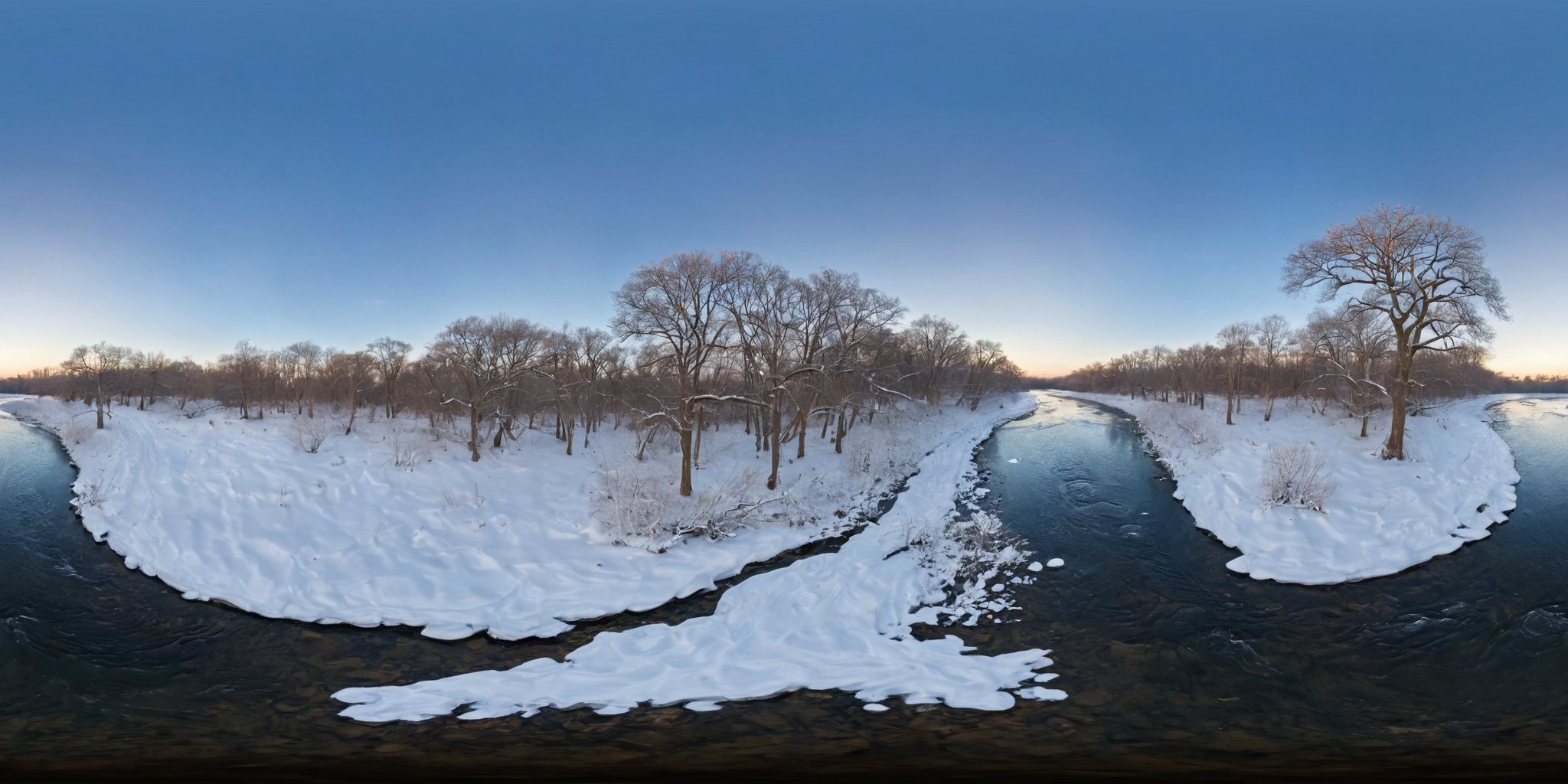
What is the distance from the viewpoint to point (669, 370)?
2545cm

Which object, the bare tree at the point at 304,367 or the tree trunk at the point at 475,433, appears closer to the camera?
the tree trunk at the point at 475,433

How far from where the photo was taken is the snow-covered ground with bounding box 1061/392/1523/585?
44.3 feet

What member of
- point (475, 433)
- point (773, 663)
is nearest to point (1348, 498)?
point (773, 663)

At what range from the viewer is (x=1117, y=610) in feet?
36.2

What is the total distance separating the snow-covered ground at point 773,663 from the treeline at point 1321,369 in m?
23.7

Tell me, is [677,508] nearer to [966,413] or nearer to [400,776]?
[400,776]

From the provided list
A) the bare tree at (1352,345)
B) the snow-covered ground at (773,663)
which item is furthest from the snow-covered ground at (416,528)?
the bare tree at (1352,345)

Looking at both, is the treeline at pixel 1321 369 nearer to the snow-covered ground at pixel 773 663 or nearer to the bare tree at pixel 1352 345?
the bare tree at pixel 1352 345

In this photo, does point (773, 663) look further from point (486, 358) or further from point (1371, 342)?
point (1371, 342)

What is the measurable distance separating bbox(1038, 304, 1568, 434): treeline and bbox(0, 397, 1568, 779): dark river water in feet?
56.5

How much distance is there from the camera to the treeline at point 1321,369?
31828 millimetres

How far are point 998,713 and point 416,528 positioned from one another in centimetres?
1486

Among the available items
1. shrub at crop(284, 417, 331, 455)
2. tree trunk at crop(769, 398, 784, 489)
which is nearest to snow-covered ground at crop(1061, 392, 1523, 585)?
tree trunk at crop(769, 398, 784, 489)

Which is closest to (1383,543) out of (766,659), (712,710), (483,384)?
(766,659)
